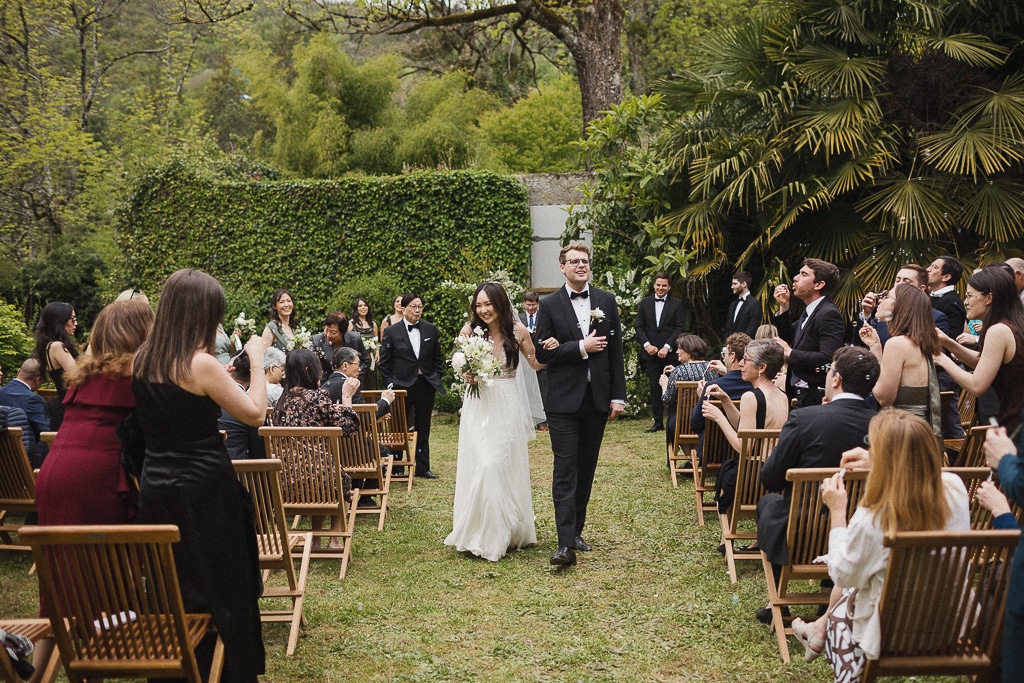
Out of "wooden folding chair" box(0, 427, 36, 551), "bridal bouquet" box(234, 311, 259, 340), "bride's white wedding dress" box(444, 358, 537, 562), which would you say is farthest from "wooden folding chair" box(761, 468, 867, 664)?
"bridal bouquet" box(234, 311, 259, 340)

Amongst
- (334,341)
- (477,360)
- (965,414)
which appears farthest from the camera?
(334,341)

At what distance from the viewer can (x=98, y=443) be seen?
3996 mm

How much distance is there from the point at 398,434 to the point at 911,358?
16.6 ft

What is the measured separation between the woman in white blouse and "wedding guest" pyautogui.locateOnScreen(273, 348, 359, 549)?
12.2ft

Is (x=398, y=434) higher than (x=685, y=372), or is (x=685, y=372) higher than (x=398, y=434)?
(x=685, y=372)

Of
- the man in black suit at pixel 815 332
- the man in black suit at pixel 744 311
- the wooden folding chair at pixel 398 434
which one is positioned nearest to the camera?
the man in black suit at pixel 815 332

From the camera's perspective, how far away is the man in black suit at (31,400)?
7.00 metres

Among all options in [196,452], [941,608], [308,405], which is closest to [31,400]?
[308,405]

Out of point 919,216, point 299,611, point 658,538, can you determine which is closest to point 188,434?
point 299,611

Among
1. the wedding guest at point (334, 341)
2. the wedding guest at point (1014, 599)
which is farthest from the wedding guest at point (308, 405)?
the wedding guest at point (1014, 599)

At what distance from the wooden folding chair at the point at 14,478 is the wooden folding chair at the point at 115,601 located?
304 cm

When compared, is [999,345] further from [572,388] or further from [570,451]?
[570,451]

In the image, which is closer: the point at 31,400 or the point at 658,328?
the point at 31,400

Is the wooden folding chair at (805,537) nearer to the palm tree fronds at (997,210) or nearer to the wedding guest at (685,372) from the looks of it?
the wedding guest at (685,372)
